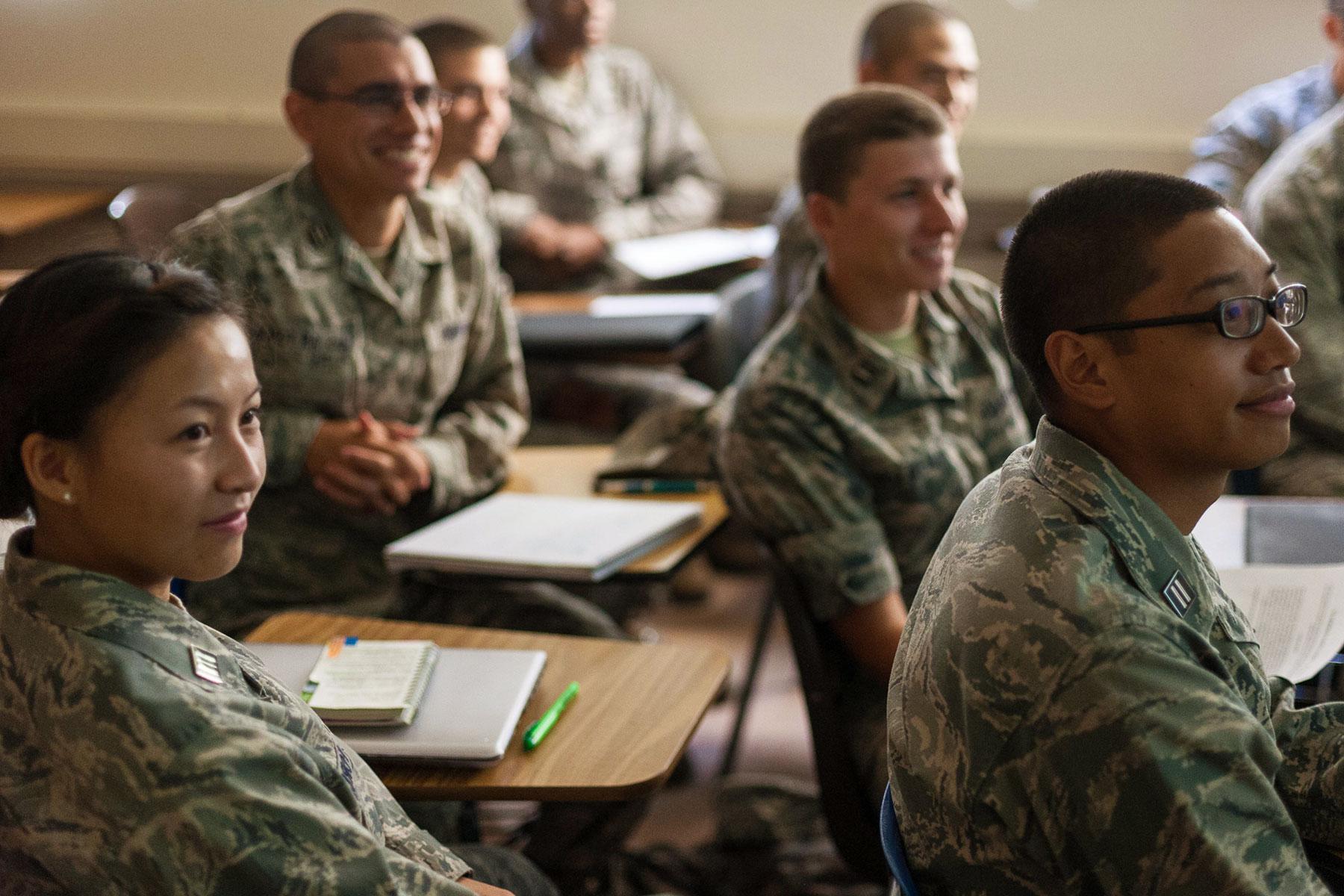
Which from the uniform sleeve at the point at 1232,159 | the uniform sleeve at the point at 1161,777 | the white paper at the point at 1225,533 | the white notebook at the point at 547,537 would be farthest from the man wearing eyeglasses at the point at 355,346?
the uniform sleeve at the point at 1232,159

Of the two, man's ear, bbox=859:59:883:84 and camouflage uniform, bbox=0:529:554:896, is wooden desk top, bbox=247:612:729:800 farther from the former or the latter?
man's ear, bbox=859:59:883:84

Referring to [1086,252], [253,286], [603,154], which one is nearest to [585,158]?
[603,154]

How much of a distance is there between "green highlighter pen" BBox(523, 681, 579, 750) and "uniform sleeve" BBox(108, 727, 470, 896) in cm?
41

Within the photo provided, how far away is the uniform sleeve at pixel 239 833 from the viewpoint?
944 mm

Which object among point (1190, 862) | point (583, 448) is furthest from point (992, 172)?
point (1190, 862)

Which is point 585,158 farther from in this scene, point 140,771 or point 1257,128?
point 140,771

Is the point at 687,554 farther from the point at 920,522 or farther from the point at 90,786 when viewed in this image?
the point at 90,786

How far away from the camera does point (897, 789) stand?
114cm

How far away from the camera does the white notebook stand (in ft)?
5.92

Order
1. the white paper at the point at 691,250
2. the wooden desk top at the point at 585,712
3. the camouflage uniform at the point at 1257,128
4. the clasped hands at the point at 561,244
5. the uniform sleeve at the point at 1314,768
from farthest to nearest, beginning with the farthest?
the clasped hands at the point at 561,244
the white paper at the point at 691,250
the camouflage uniform at the point at 1257,128
the wooden desk top at the point at 585,712
the uniform sleeve at the point at 1314,768

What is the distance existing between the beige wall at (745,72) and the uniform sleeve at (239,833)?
4.00 m

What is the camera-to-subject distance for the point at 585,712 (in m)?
1.49

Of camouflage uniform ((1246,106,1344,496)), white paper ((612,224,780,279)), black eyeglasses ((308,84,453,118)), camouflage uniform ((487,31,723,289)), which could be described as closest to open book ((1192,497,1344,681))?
camouflage uniform ((1246,106,1344,496))

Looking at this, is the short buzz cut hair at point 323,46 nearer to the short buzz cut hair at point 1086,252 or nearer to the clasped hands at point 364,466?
the clasped hands at point 364,466
